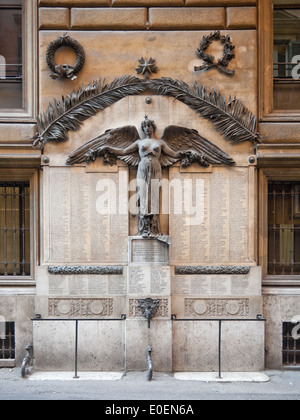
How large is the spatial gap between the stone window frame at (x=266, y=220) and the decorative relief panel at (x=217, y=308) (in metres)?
0.75

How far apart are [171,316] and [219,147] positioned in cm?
360

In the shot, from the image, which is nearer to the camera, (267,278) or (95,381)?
(95,381)

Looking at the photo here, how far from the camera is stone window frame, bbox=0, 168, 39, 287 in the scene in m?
9.19

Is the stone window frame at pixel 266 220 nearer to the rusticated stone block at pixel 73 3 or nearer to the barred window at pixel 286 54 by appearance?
the barred window at pixel 286 54

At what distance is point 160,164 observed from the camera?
8852mm

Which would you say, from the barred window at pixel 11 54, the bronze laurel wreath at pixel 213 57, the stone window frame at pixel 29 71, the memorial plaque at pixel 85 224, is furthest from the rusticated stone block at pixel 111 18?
the memorial plaque at pixel 85 224

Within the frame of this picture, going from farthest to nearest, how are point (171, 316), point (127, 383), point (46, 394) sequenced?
point (171, 316) → point (127, 383) → point (46, 394)

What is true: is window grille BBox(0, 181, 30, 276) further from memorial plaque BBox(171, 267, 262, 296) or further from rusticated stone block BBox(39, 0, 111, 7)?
rusticated stone block BBox(39, 0, 111, 7)

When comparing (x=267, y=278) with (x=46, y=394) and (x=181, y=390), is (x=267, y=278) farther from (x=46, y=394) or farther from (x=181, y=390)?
(x=46, y=394)

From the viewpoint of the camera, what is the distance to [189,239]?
8961 mm

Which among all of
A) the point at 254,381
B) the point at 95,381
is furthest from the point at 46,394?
the point at 254,381

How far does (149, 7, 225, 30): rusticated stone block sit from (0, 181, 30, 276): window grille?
174 inches

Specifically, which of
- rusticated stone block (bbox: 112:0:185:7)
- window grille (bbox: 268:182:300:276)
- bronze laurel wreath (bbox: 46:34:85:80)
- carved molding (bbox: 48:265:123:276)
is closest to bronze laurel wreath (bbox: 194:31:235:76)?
rusticated stone block (bbox: 112:0:185:7)

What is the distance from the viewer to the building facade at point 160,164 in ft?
28.9
